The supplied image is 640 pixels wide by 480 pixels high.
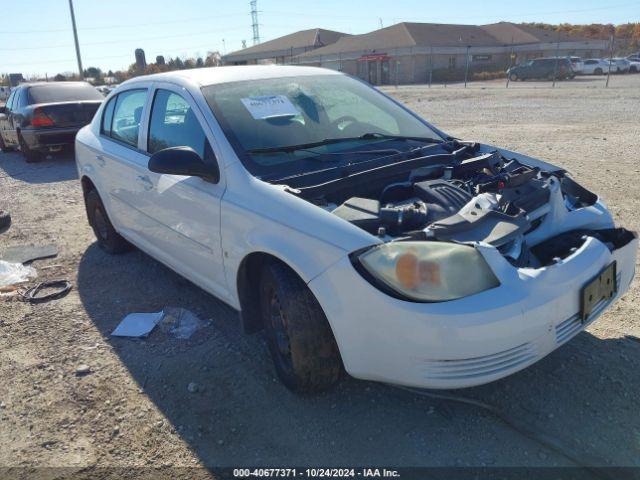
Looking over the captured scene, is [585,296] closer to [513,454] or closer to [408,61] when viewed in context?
[513,454]

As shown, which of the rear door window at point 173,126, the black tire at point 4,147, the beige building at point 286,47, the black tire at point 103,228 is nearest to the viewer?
the rear door window at point 173,126

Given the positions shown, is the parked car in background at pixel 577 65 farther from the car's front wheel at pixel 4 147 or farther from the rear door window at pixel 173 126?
the rear door window at pixel 173 126

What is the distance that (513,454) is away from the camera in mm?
2320

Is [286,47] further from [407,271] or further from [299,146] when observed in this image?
[407,271]

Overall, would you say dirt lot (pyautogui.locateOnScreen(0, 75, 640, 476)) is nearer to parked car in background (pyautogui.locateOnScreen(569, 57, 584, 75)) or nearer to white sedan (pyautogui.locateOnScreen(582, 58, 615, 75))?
parked car in background (pyautogui.locateOnScreen(569, 57, 584, 75))

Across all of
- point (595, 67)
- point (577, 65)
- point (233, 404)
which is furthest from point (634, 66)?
point (233, 404)

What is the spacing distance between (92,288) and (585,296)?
3.69 metres

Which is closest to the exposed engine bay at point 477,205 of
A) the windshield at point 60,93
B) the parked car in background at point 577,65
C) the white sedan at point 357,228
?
the white sedan at point 357,228

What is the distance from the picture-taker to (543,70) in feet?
126

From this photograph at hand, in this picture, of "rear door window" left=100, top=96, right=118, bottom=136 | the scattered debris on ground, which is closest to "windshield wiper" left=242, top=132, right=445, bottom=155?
"rear door window" left=100, top=96, right=118, bottom=136

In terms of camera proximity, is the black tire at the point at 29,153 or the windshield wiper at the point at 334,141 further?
the black tire at the point at 29,153

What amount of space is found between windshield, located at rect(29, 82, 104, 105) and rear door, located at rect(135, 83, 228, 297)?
26.4 feet

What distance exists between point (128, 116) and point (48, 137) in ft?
22.1

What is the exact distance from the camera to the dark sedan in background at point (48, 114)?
9.92 metres
